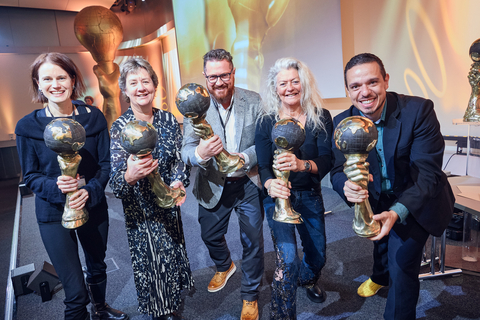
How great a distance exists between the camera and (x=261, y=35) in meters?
5.76

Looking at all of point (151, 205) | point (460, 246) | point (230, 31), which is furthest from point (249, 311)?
point (230, 31)

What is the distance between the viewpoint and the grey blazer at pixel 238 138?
2.22 meters

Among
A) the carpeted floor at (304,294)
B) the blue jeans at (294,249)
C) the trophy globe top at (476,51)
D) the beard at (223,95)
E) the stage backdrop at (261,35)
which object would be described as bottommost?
the carpeted floor at (304,294)

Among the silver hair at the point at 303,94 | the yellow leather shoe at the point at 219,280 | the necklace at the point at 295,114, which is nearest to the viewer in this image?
the silver hair at the point at 303,94

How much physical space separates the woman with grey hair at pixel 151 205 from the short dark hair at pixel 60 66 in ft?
0.94

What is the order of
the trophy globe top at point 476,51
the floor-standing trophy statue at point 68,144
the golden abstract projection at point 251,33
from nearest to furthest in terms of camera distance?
the floor-standing trophy statue at point 68,144 → the trophy globe top at point 476,51 → the golden abstract projection at point 251,33

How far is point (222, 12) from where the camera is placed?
256 inches

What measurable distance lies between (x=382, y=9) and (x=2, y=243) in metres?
6.03

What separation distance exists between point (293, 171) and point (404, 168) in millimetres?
639

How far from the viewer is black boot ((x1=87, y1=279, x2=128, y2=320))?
2234 millimetres

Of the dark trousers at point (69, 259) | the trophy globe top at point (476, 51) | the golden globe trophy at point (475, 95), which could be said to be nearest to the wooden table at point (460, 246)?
the golden globe trophy at point (475, 95)

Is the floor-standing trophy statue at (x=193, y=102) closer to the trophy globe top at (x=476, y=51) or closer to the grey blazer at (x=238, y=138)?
the grey blazer at (x=238, y=138)

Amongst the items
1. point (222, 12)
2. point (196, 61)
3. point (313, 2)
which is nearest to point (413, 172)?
point (313, 2)

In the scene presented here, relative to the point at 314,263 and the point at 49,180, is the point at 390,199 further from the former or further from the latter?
the point at 49,180
